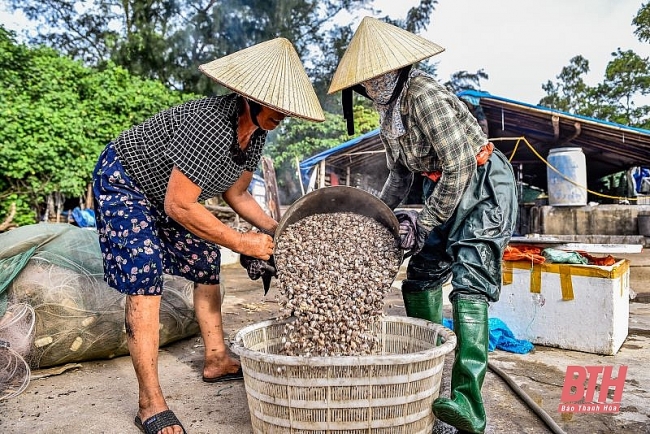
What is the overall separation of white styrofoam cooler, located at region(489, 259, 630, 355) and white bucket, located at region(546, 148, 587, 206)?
4.61m

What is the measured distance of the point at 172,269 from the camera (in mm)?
2596

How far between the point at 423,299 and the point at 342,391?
3.17 feet

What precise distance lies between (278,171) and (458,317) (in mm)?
13219

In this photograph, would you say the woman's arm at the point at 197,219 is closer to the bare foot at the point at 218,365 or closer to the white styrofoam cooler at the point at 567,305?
the bare foot at the point at 218,365

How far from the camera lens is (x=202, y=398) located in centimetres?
241

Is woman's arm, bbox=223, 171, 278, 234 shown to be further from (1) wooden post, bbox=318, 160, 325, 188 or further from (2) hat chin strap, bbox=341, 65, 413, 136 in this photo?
(1) wooden post, bbox=318, 160, 325, 188

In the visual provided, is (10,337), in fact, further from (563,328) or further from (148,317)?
(563,328)

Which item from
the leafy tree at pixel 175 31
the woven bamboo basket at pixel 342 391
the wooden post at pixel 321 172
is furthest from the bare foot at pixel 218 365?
the leafy tree at pixel 175 31

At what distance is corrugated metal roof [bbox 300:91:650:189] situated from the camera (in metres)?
7.37

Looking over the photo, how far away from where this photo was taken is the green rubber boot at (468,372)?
1819 millimetres

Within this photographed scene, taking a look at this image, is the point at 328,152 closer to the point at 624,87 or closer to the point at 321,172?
the point at 321,172

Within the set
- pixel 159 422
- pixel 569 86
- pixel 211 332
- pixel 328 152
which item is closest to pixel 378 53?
pixel 211 332

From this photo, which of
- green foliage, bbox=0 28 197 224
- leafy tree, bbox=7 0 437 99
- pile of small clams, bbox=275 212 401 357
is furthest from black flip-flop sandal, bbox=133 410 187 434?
leafy tree, bbox=7 0 437 99

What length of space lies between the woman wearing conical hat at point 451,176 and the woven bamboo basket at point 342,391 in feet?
0.52
